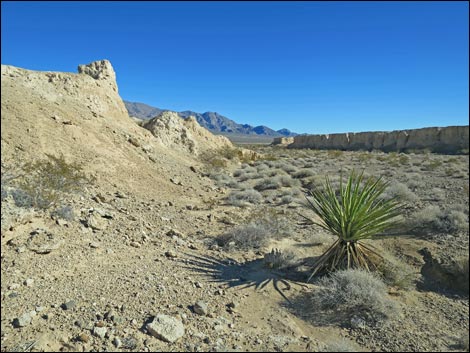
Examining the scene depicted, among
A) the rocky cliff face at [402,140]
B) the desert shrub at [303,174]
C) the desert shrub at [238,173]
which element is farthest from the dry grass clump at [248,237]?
the rocky cliff face at [402,140]

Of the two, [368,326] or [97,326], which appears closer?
[97,326]

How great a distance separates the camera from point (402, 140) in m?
41.5

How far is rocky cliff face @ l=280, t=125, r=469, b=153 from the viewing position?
35562 mm

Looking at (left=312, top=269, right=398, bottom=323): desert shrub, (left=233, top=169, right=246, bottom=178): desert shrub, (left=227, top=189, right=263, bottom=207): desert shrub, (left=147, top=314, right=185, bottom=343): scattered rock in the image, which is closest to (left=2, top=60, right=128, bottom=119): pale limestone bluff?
(left=233, top=169, right=246, bottom=178): desert shrub

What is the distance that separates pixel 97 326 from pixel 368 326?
127 inches

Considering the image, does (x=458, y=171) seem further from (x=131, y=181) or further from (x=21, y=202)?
(x=21, y=202)

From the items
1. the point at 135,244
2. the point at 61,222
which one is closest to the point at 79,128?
the point at 61,222

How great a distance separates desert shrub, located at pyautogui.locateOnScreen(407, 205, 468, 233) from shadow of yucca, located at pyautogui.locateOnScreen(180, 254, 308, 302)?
3573mm

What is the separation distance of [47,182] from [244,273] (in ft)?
14.4

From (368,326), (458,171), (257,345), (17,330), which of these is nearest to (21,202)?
(17,330)

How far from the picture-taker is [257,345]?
337 cm

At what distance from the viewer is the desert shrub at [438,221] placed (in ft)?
21.6

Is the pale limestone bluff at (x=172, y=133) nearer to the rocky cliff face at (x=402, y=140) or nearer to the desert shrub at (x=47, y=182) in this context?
the desert shrub at (x=47, y=182)

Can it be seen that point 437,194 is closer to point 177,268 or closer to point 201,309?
point 177,268
